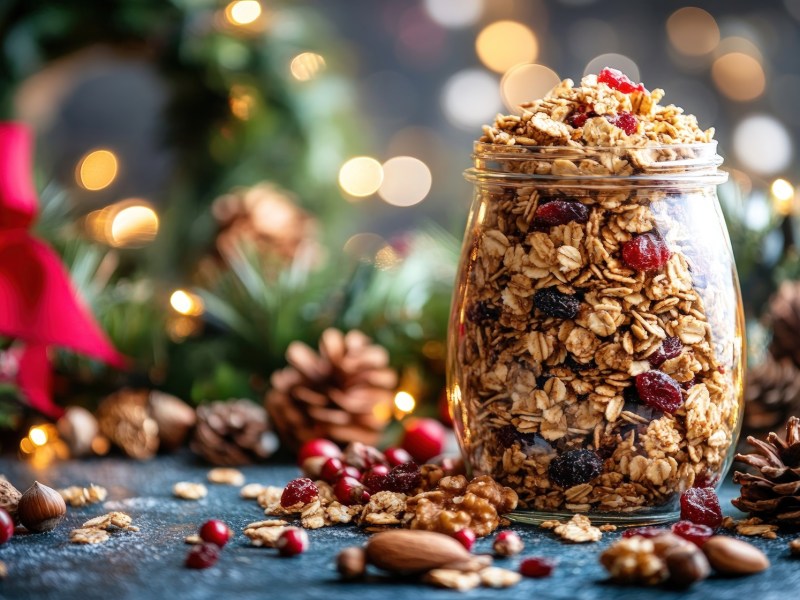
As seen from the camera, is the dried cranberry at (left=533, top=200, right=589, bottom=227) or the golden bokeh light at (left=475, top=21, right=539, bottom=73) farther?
the golden bokeh light at (left=475, top=21, right=539, bottom=73)

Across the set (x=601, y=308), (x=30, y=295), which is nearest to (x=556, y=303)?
(x=601, y=308)

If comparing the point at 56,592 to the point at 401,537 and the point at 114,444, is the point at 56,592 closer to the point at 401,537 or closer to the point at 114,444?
the point at 401,537

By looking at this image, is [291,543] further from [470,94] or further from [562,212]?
[470,94]

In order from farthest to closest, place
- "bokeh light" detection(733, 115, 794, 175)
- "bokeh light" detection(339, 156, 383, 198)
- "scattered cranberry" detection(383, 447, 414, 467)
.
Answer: "bokeh light" detection(733, 115, 794, 175) → "bokeh light" detection(339, 156, 383, 198) → "scattered cranberry" detection(383, 447, 414, 467)

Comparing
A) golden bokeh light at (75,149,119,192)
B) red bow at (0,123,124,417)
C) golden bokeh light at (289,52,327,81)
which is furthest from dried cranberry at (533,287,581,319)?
golden bokeh light at (75,149,119,192)

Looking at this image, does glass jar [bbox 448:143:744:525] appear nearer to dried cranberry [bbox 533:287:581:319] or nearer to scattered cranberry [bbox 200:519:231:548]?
dried cranberry [bbox 533:287:581:319]

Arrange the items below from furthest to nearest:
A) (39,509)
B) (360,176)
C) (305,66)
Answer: (360,176), (305,66), (39,509)
